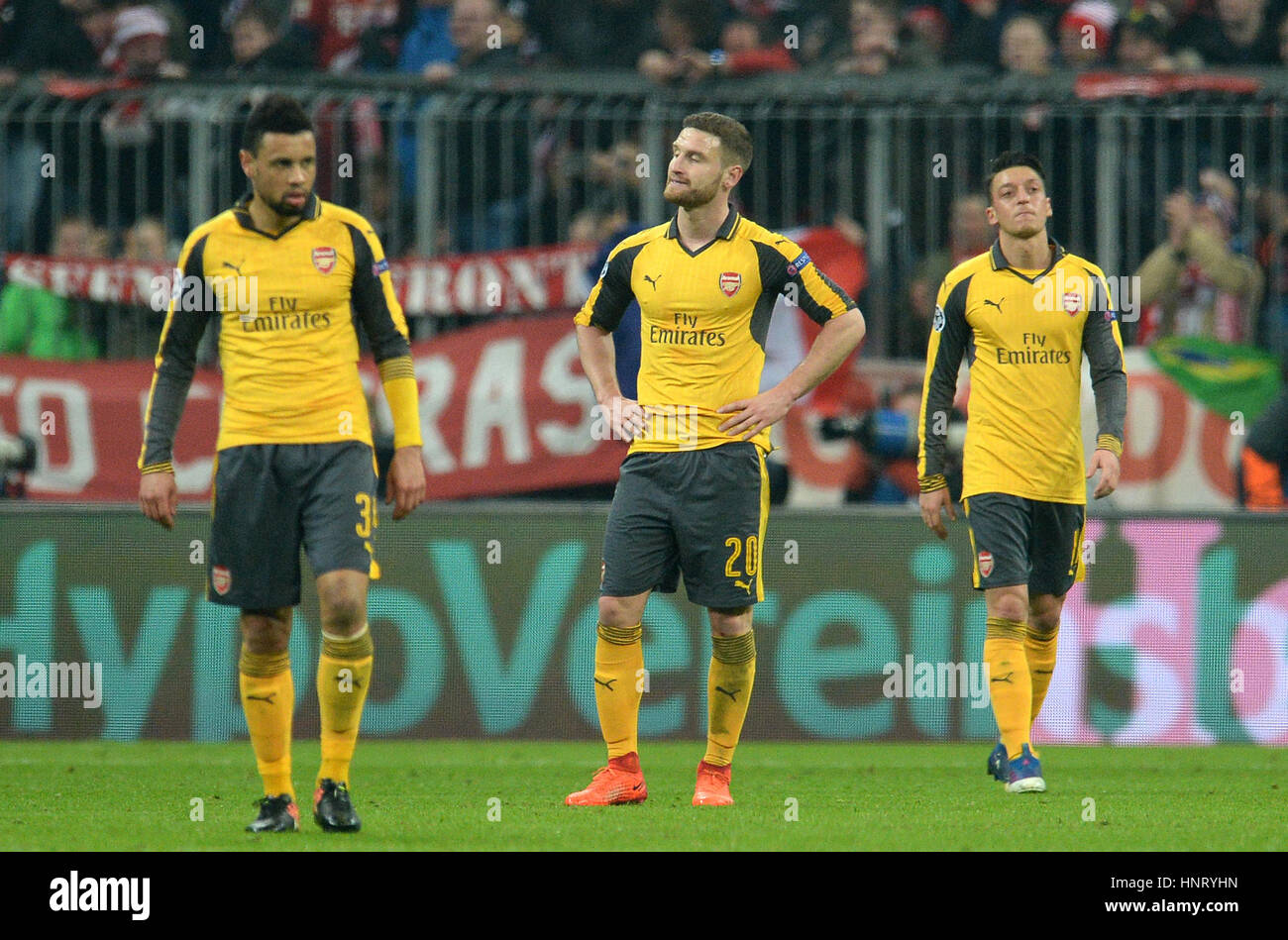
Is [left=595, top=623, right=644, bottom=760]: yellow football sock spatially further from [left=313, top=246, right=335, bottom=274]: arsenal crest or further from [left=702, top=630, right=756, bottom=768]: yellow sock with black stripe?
[left=313, top=246, right=335, bottom=274]: arsenal crest

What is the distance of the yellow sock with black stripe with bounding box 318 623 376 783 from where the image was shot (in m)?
6.29

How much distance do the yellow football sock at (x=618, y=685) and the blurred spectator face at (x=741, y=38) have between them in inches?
229

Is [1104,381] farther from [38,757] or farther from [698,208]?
[38,757]

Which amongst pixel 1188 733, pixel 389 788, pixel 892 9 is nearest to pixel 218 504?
pixel 389 788

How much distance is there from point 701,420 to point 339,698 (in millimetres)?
1673

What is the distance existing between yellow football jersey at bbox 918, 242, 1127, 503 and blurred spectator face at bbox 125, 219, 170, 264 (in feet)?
15.1

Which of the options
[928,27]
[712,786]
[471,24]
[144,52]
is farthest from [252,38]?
[712,786]

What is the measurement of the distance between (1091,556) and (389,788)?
13.1ft

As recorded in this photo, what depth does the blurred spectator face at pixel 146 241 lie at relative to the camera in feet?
35.3

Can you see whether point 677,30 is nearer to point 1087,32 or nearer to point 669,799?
point 1087,32

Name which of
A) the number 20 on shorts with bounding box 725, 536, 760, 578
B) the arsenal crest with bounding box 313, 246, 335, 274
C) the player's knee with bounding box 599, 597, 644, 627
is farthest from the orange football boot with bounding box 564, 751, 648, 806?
the arsenal crest with bounding box 313, 246, 335, 274

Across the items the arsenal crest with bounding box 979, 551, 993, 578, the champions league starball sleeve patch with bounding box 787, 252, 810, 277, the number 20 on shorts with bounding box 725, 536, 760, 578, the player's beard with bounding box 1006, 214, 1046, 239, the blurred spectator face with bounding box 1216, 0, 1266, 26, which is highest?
the blurred spectator face with bounding box 1216, 0, 1266, 26

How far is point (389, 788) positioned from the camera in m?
7.89
